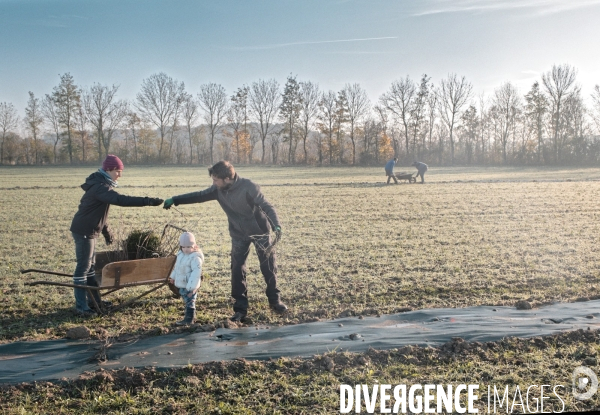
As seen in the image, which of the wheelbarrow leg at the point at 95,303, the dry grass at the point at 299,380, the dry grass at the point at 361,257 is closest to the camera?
the dry grass at the point at 299,380

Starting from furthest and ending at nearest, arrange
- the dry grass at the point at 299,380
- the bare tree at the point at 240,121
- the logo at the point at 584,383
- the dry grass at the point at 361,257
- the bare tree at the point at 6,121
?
the bare tree at the point at 240,121, the bare tree at the point at 6,121, the dry grass at the point at 361,257, the logo at the point at 584,383, the dry grass at the point at 299,380

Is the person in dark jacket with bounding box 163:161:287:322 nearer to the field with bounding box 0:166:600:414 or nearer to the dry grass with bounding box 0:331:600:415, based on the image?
the field with bounding box 0:166:600:414

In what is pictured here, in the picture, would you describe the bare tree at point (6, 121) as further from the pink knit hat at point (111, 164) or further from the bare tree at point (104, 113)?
the pink knit hat at point (111, 164)

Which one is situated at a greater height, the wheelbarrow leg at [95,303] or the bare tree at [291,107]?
the bare tree at [291,107]

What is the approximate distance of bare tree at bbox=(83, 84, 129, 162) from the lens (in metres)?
33.9

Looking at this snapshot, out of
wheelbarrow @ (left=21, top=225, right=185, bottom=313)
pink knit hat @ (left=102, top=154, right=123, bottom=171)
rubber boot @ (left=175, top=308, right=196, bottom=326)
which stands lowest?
rubber boot @ (left=175, top=308, right=196, bottom=326)

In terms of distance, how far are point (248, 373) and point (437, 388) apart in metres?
1.62

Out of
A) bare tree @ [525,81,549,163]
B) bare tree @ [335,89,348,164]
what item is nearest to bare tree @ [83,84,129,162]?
bare tree @ [335,89,348,164]

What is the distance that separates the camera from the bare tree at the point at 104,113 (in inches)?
1333

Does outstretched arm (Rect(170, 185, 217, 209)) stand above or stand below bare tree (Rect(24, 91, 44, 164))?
below

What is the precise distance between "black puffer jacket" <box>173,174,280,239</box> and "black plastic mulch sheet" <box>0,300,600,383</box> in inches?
47.6

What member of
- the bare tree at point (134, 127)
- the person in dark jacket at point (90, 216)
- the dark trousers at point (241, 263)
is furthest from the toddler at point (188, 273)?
the bare tree at point (134, 127)

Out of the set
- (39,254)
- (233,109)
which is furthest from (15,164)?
(39,254)

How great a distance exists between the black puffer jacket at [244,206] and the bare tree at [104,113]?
30.8 meters
